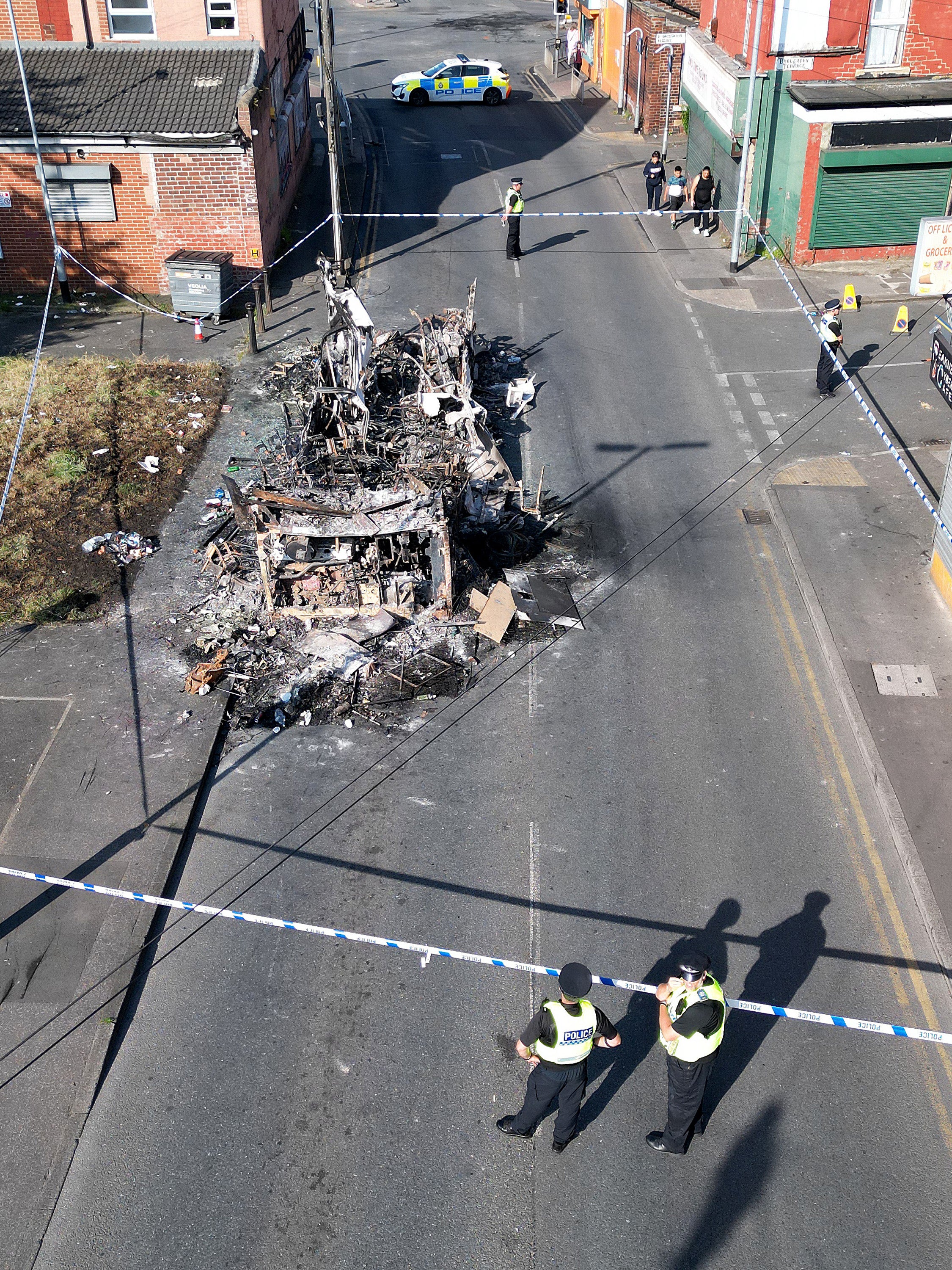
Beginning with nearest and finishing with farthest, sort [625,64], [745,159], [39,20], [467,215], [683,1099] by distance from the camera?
[683,1099] → [39,20] → [745,159] → [467,215] → [625,64]

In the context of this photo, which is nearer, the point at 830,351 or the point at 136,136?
the point at 830,351

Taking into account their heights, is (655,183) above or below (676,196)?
above

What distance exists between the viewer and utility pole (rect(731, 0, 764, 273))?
72.9ft

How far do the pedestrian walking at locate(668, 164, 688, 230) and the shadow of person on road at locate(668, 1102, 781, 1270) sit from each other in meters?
21.8

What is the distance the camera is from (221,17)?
22484 millimetres

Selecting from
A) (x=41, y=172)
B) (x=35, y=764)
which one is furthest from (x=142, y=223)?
(x=35, y=764)

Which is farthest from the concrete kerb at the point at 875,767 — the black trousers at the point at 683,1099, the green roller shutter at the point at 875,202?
the green roller shutter at the point at 875,202

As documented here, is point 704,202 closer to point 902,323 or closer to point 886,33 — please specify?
point 886,33

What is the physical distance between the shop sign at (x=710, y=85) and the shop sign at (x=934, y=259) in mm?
11052

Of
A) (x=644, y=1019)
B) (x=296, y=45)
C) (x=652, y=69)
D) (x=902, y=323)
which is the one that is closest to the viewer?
(x=644, y=1019)

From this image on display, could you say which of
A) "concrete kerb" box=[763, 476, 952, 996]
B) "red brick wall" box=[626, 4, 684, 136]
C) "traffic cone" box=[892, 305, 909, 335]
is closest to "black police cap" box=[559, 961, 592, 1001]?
"concrete kerb" box=[763, 476, 952, 996]

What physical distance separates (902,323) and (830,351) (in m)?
3.39

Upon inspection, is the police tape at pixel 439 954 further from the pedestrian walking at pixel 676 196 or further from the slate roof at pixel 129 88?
the pedestrian walking at pixel 676 196

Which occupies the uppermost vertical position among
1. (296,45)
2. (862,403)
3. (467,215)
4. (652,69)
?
(296,45)
